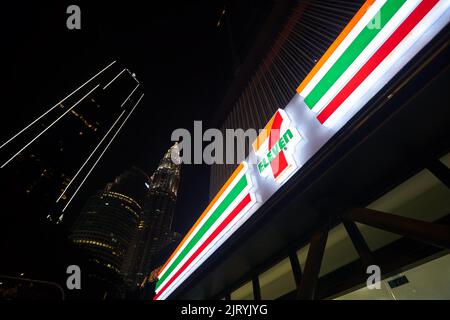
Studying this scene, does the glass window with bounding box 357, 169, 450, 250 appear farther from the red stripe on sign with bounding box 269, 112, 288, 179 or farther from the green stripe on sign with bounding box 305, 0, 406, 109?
the green stripe on sign with bounding box 305, 0, 406, 109

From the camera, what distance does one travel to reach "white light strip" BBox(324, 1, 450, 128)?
2.00 metres

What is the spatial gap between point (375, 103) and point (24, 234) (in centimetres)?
3045

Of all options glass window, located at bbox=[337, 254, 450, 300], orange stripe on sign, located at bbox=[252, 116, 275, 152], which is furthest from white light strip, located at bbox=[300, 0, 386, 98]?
glass window, located at bbox=[337, 254, 450, 300]

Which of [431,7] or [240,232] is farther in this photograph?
[240,232]

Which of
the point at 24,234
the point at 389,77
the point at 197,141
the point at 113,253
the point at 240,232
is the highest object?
the point at 113,253

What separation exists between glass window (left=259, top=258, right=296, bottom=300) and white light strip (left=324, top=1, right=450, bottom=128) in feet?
8.84

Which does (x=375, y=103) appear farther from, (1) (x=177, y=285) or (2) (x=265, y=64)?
(1) (x=177, y=285)

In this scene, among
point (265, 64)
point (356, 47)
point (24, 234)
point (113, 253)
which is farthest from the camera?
point (113, 253)

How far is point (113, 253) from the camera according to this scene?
99688 mm

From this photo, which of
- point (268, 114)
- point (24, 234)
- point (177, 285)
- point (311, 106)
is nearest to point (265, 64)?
point (268, 114)

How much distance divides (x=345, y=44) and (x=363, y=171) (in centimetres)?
164

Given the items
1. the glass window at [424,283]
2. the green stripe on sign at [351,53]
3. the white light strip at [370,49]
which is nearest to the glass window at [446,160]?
the glass window at [424,283]

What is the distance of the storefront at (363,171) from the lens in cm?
207

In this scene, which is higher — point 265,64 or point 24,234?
point 24,234
